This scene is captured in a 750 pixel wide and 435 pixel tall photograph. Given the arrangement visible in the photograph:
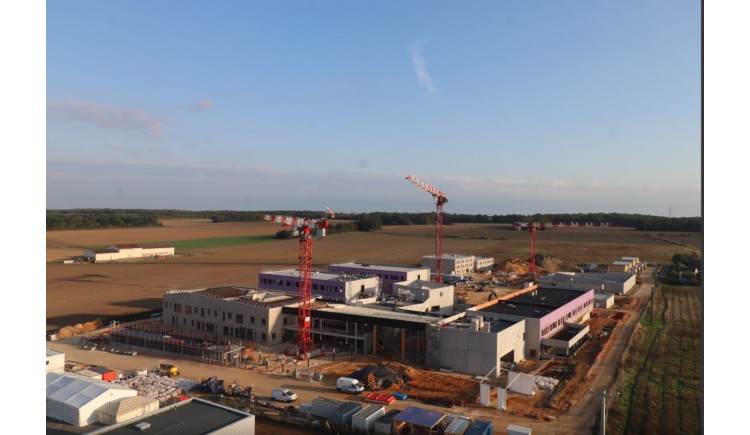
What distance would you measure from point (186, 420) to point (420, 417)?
6037 millimetres

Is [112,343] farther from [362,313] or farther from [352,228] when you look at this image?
[352,228]

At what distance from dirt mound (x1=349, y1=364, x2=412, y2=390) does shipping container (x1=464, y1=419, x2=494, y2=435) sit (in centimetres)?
454

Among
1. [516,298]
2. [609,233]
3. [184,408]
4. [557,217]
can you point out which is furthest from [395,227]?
[184,408]

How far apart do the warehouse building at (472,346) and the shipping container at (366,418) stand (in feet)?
19.7

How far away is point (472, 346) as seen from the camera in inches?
774

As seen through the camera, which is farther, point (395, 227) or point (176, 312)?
point (395, 227)

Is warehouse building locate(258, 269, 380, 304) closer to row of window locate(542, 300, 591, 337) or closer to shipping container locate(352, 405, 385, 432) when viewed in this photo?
row of window locate(542, 300, 591, 337)

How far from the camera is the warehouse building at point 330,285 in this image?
30.9m

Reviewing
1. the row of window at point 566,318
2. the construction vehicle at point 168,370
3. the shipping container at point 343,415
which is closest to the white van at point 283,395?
the shipping container at point 343,415

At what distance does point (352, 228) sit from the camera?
9644 centimetres

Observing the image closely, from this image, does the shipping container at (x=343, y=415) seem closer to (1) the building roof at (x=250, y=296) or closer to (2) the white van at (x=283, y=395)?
(2) the white van at (x=283, y=395)

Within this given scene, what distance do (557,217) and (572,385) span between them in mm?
90434

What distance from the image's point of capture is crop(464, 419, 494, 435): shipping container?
13062mm

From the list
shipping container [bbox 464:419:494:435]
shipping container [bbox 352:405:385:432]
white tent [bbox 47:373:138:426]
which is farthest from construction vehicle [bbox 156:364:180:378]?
shipping container [bbox 464:419:494:435]
